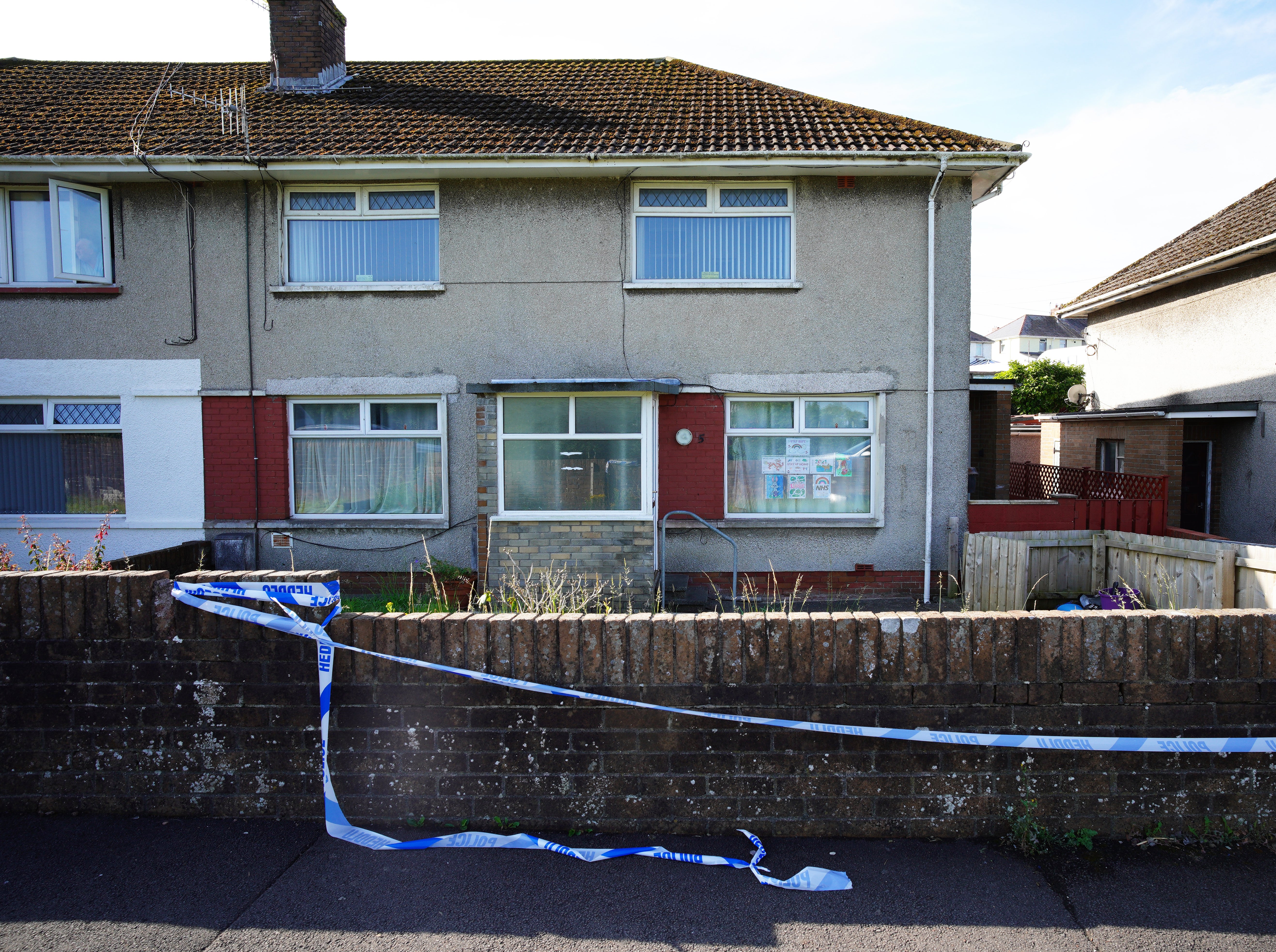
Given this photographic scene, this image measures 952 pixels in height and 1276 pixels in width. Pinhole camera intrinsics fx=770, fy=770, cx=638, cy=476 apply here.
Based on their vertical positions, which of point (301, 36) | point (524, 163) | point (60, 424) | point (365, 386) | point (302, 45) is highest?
point (301, 36)

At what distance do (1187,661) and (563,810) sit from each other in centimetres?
274

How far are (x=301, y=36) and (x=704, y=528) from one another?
9.10 meters

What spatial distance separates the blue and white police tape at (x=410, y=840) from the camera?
2.99 meters

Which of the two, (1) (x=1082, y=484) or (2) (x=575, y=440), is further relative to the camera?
(1) (x=1082, y=484)

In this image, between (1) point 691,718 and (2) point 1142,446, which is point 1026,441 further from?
(1) point 691,718

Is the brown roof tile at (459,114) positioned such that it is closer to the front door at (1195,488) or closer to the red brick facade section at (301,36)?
the red brick facade section at (301,36)

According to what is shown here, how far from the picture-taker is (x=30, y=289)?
9.33 meters

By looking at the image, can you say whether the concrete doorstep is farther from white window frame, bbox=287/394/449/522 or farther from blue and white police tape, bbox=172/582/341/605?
white window frame, bbox=287/394/449/522

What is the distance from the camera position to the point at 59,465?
380 inches

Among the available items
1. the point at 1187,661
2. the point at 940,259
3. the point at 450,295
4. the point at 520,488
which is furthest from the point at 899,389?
the point at 1187,661

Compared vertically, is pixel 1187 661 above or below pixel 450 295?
below

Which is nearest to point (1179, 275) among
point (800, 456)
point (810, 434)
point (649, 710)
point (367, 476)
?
point (810, 434)

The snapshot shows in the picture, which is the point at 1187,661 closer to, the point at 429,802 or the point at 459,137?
the point at 429,802

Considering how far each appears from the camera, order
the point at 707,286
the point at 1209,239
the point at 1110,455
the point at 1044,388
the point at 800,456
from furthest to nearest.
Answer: the point at 1044,388 → the point at 1110,455 → the point at 1209,239 → the point at 800,456 → the point at 707,286
